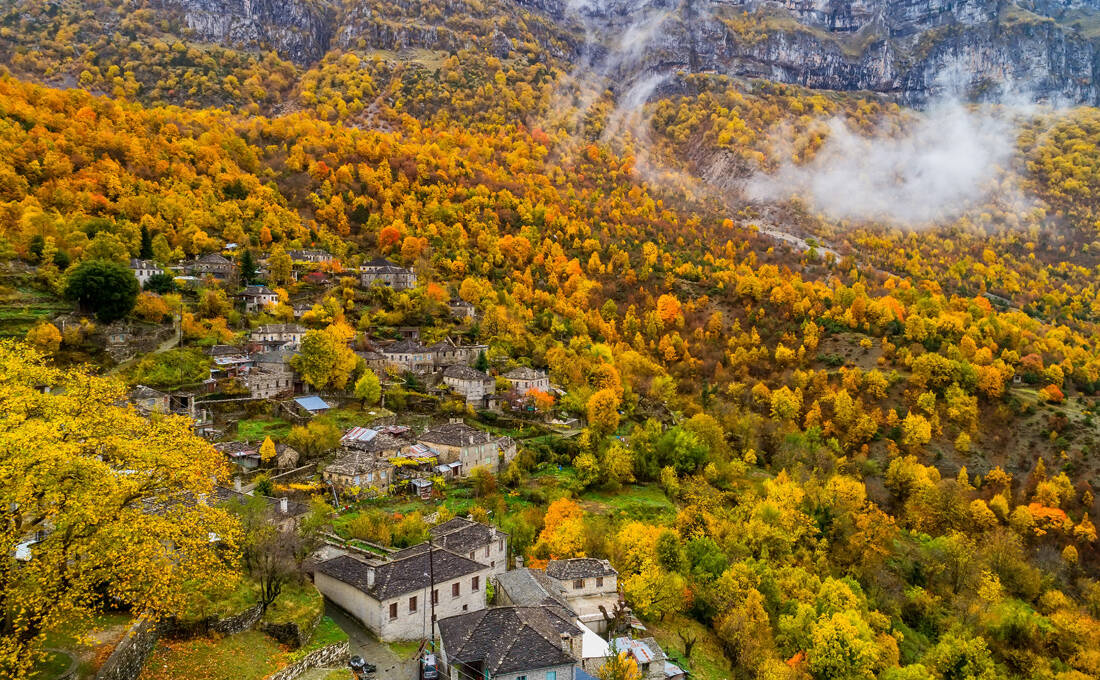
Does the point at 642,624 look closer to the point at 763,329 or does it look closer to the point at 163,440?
the point at 163,440

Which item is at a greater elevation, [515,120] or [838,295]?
[515,120]

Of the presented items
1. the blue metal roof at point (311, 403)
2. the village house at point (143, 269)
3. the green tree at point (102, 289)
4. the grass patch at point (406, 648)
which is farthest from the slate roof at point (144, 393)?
the grass patch at point (406, 648)

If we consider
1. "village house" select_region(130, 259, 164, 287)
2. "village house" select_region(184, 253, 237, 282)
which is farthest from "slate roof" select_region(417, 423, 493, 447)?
"village house" select_region(184, 253, 237, 282)

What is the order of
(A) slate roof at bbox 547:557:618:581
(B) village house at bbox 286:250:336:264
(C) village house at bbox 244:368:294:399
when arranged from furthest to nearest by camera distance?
(B) village house at bbox 286:250:336:264 → (C) village house at bbox 244:368:294:399 → (A) slate roof at bbox 547:557:618:581

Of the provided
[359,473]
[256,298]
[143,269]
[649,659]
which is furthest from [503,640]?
[143,269]

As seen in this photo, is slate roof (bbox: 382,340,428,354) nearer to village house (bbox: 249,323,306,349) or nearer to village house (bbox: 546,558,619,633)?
village house (bbox: 249,323,306,349)

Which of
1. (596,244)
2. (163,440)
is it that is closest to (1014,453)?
(596,244)
